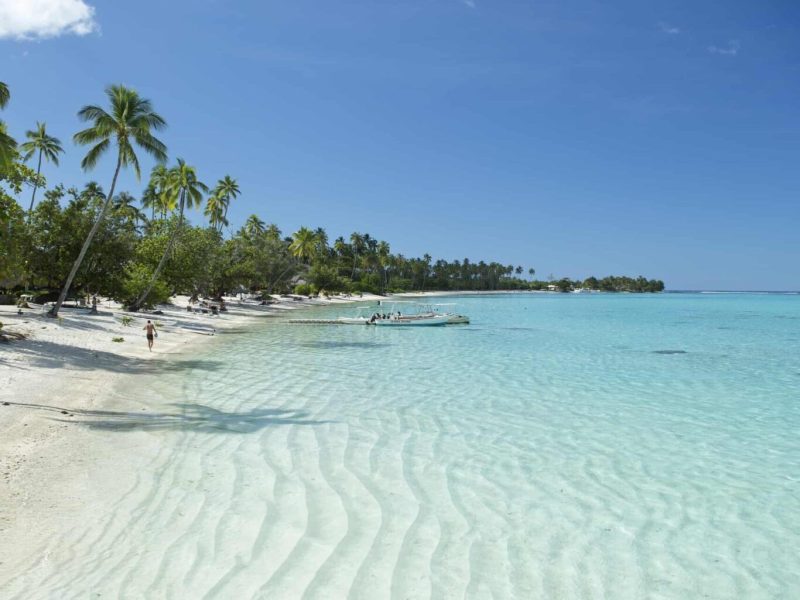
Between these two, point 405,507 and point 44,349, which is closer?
point 405,507

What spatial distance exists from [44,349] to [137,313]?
2026cm

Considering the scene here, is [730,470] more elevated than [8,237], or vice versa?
[8,237]

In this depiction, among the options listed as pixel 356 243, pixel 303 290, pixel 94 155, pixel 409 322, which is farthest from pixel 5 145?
pixel 356 243

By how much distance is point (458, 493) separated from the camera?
311 inches

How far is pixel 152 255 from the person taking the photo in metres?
42.0

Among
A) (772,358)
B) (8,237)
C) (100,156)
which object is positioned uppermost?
(100,156)

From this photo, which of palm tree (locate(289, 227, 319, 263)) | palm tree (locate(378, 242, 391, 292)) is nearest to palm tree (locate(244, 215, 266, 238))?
palm tree (locate(289, 227, 319, 263))

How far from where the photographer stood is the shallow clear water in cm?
552

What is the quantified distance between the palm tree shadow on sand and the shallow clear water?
3.4 inches

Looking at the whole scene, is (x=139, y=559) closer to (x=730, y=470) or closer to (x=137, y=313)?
(x=730, y=470)

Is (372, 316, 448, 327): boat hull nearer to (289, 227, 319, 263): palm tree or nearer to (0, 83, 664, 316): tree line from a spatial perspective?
(0, 83, 664, 316): tree line

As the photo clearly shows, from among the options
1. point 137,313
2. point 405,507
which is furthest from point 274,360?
point 137,313

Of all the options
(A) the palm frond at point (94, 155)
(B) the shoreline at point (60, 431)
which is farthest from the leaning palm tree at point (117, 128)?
(B) the shoreline at point (60, 431)

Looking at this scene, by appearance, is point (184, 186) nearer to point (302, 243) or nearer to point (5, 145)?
point (5, 145)
